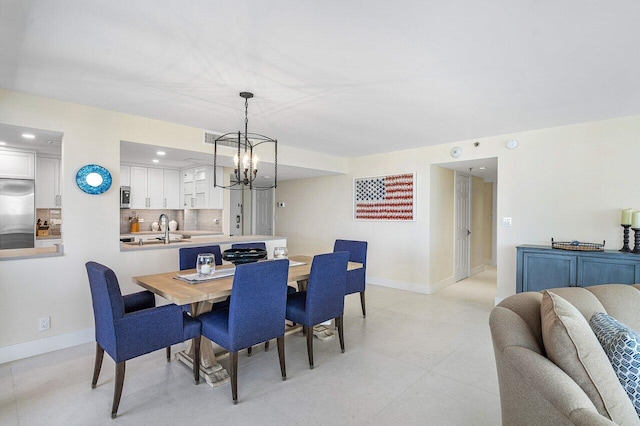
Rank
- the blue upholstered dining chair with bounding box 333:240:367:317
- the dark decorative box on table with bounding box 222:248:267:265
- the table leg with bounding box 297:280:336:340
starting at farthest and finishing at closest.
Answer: the blue upholstered dining chair with bounding box 333:240:367:317 → the table leg with bounding box 297:280:336:340 → the dark decorative box on table with bounding box 222:248:267:265

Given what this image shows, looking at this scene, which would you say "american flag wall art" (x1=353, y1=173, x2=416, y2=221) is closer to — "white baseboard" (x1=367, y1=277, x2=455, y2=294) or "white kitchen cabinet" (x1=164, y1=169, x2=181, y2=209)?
"white baseboard" (x1=367, y1=277, x2=455, y2=294)

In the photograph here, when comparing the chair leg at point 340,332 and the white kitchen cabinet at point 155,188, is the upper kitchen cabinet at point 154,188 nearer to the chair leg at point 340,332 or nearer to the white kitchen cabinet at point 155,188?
the white kitchen cabinet at point 155,188

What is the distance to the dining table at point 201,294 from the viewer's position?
2.21 metres

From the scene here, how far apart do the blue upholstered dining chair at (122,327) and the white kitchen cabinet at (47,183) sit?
3.77 meters

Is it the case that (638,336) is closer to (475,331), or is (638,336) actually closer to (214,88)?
(475,331)

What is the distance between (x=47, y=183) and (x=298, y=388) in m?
5.10

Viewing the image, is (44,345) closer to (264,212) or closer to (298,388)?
(298,388)

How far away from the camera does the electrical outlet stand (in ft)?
9.66

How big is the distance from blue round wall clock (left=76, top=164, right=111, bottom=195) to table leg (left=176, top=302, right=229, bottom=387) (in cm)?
169

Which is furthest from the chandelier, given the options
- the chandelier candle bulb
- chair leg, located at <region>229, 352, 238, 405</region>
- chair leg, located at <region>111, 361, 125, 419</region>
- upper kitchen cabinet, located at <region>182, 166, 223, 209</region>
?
the chandelier candle bulb

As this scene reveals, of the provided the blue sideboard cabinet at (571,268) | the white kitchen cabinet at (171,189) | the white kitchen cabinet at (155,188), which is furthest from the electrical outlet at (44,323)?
the blue sideboard cabinet at (571,268)

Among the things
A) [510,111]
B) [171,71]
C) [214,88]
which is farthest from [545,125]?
[171,71]

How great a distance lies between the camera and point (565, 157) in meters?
3.88

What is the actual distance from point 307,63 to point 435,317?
10.8 feet
